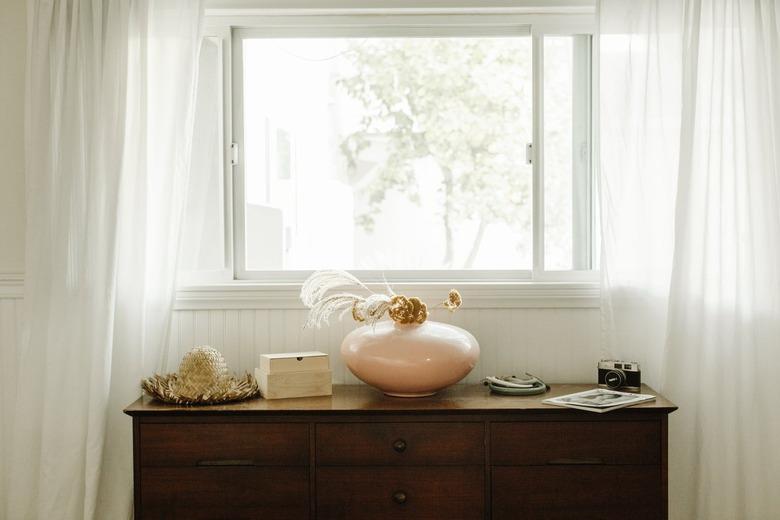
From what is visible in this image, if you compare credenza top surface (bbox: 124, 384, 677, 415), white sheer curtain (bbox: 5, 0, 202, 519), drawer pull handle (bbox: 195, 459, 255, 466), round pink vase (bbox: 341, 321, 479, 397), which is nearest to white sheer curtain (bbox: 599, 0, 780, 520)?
credenza top surface (bbox: 124, 384, 677, 415)

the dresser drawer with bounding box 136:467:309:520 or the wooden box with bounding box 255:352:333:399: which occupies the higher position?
the wooden box with bounding box 255:352:333:399

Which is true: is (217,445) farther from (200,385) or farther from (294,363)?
(294,363)

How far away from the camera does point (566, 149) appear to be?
2590 millimetres

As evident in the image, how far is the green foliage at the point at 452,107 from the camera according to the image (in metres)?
2.63

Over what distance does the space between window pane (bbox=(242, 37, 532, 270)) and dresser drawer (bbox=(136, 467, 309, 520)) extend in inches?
32.8

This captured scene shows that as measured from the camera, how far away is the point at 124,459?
2.38m

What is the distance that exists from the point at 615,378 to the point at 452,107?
112 centimetres

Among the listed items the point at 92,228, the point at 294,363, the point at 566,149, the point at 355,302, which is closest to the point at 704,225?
the point at 566,149

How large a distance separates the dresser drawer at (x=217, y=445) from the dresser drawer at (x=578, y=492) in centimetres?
61

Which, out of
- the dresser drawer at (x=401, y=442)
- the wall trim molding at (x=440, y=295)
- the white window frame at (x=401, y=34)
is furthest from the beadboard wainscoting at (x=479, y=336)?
the dresser drawer at (x=401, y=442)

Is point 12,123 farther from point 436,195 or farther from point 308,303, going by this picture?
point 436,195

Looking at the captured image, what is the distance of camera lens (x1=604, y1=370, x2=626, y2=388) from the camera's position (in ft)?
7.49

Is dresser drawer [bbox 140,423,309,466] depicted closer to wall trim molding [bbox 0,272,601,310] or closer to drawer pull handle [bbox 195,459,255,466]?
drawer pull handle [bbox 195,459,255,466]

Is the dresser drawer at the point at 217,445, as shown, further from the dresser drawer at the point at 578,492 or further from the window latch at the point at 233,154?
the window latch at the point at 233,154
